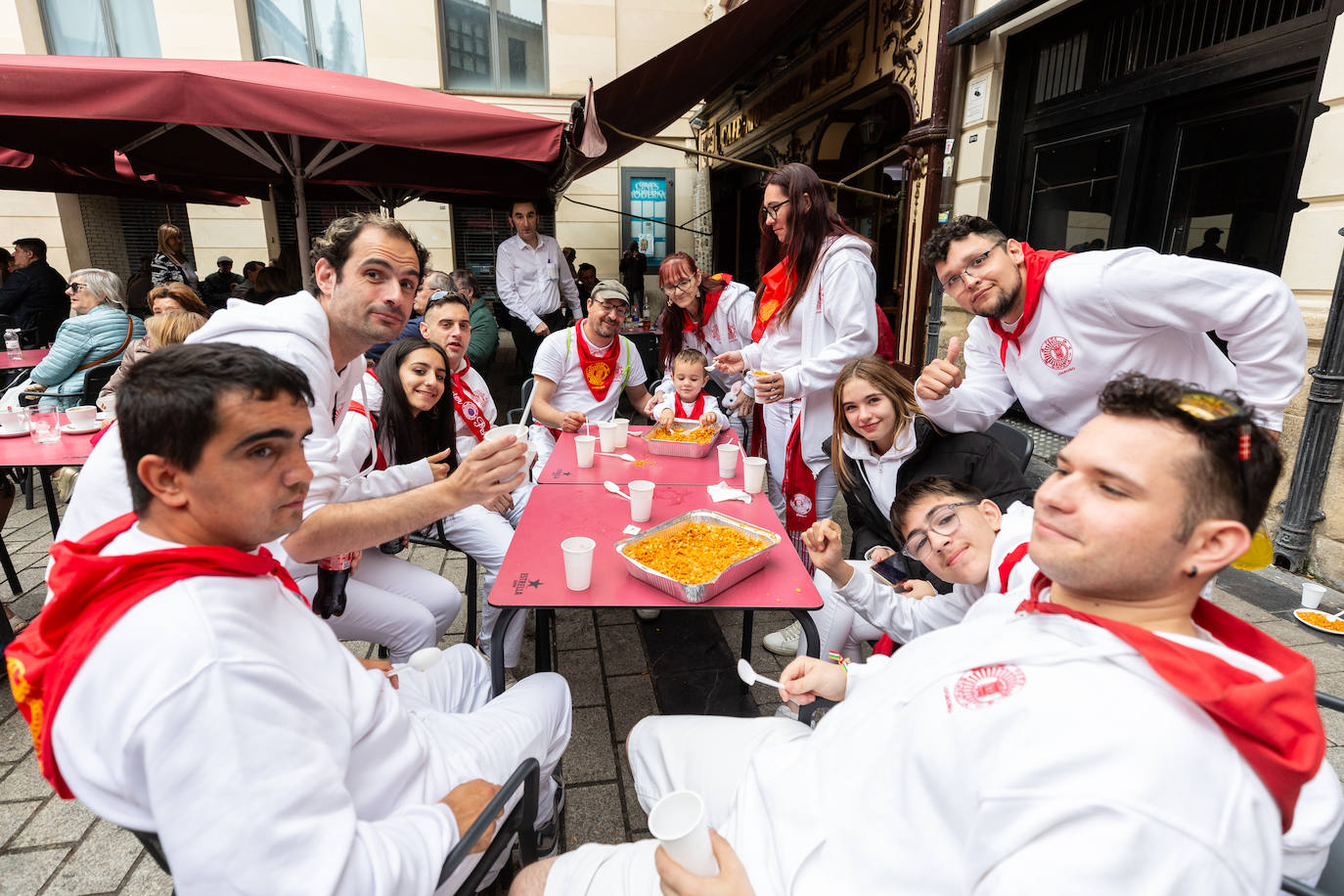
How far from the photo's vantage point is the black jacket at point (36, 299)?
7129 mm

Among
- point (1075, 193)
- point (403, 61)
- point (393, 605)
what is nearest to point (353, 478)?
point (393, 605)

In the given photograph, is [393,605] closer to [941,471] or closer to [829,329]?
[941,471]

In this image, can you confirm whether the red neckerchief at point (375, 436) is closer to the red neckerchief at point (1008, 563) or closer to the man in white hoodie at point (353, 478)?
the man in white hoodie at point (353, 478)

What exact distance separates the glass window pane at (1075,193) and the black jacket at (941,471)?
3396 mm

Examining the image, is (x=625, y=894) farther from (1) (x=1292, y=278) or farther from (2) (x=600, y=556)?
(1) (x=1292, y=278)

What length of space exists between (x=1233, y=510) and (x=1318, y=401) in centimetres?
369

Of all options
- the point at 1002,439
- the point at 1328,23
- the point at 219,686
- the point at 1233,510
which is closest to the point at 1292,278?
the point at 1328,23

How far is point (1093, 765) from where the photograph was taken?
887 millimetres

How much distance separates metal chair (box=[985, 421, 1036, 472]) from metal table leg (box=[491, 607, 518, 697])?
7.31ft

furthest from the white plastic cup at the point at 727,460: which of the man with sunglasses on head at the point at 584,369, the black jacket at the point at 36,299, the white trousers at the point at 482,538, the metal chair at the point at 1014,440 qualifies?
the black jacket at the point at 36,299

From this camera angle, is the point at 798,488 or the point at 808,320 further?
the point at 798,488

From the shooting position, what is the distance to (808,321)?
382 centimetres

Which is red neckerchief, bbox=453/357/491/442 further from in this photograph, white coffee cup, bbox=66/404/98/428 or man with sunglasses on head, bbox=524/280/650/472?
white coffee cup, bbox=66/404/98/428

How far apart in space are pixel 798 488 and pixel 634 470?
3.67 feet
